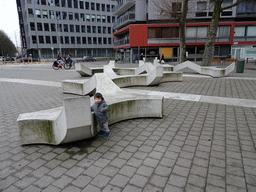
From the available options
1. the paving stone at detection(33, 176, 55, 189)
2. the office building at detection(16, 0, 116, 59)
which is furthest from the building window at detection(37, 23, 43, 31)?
the paving stone at detection(33, 176, 55, 189)

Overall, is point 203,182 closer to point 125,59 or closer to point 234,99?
point 234,99

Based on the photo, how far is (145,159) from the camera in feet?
10.8

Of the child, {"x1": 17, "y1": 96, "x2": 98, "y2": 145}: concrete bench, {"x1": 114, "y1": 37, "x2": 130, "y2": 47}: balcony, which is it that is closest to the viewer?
{"x1": 17, "y1": 96, "x2": 98, "y2": 145}: concrete bench

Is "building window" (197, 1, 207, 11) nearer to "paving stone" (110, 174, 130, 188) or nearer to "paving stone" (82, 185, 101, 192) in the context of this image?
"paving stone" (110, 174, 130, 188)

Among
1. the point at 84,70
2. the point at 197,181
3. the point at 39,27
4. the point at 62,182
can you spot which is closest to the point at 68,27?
the point at 39,27

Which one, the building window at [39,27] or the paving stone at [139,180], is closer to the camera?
the paving stone at [139,180]

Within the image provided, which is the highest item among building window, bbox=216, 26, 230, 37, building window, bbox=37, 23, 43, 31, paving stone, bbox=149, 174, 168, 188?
building window, bbox=37, 23, 43, 31

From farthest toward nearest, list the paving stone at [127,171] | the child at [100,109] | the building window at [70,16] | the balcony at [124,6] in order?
the building window at [70,16] → the balcony at [124,6] → the child at [100,109] → the paving stone at [127,171]

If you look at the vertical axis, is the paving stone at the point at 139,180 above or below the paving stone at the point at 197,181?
above

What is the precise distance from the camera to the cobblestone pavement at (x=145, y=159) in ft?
8.84

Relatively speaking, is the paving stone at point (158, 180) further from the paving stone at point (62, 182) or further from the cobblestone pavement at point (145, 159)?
the paving stone at point (62, 182)

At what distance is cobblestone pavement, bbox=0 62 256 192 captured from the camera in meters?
2.70

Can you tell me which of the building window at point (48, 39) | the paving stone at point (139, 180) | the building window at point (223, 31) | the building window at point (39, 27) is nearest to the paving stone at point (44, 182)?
the paving stone at point (139, 180)

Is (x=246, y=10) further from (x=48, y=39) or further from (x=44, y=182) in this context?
(x=48, y=39)
